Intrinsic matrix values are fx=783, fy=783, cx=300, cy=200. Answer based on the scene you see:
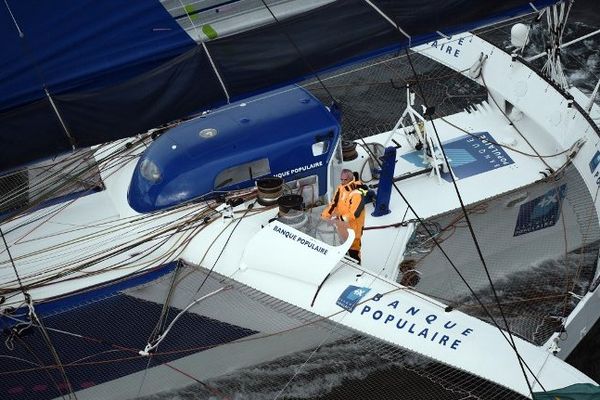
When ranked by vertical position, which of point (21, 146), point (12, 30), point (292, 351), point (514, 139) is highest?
point (12, 30)

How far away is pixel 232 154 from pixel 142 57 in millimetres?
1826

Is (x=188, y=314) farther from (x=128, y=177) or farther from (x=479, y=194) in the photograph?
(x=479, y=194)

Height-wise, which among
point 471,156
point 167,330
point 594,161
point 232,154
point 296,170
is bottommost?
point 594,161

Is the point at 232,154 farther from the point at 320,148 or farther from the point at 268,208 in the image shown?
the point at 320,148

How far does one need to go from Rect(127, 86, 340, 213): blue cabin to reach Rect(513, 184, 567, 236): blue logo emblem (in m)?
2.05

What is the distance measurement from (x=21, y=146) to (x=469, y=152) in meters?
4.53

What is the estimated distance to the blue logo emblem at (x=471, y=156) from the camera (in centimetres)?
754

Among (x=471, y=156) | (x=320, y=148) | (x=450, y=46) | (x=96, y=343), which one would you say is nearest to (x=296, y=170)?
(x=320, y=148)

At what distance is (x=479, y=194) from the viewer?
720 cm

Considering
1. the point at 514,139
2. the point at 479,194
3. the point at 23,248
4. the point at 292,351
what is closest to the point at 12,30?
the point at 23,248

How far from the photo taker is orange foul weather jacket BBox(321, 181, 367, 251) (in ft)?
20.0

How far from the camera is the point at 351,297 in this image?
5.78m

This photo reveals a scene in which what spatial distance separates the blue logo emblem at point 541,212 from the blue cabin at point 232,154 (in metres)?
2.05

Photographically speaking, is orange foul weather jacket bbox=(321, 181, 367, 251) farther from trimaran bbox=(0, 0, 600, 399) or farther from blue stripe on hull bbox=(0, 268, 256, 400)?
blue stripe on hull bbox=(0, 268, 256, 400)
